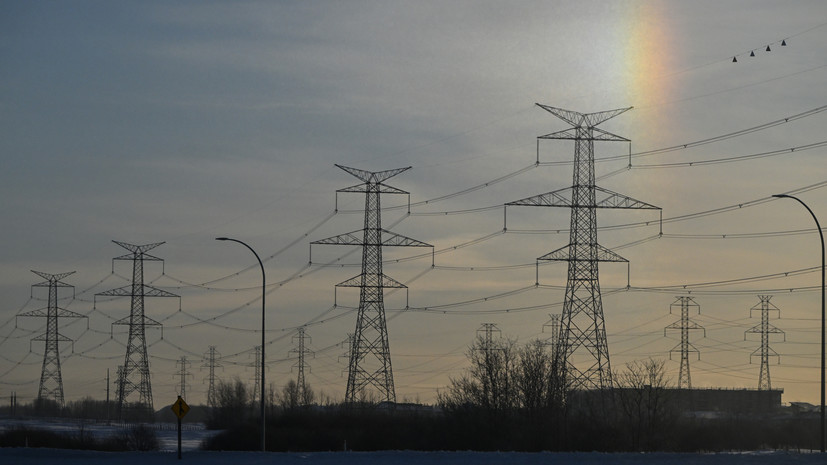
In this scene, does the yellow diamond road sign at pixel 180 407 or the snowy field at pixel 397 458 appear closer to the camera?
the snowy field at pixel 397 458

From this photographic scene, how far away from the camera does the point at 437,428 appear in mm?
99250

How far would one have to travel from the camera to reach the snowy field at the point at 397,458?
48312mm


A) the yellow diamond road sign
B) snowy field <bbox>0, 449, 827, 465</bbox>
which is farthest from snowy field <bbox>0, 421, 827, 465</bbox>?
the yellow diamond road sign

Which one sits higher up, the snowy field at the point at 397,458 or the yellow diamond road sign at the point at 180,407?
the yellow diamond road sign at the point at 180,407

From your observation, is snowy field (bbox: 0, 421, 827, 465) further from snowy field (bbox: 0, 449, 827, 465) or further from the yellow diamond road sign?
the yellow diamond road sign

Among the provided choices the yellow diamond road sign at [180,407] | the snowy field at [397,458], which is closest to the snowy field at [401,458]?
the snowy field at [397,458]

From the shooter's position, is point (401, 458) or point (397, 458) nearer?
point (401, 458)

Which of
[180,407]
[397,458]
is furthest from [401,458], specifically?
[180,407]

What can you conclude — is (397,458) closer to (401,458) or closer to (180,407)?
(401,458)

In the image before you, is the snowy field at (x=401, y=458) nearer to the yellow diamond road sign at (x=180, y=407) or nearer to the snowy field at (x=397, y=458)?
the snowy field at (x=397, y=458)

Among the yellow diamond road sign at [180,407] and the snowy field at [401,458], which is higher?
the yellow diamond road sign at [180,407]

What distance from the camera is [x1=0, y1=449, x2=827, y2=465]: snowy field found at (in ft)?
159

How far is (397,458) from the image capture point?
5444 cm

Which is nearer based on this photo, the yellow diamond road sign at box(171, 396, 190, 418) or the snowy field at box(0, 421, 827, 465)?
the snowy field at box(0, 421, 827, 465)
